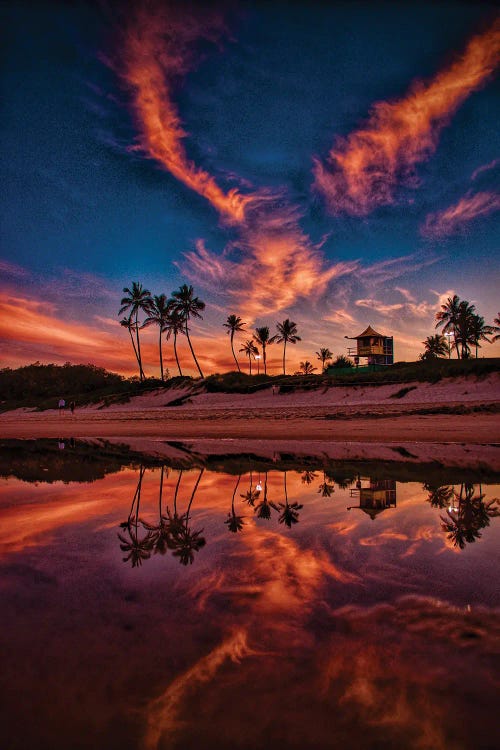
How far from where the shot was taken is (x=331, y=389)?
31484mm

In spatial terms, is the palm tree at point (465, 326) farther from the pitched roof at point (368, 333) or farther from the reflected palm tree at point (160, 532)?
the reflected palm tree at point (160, 532)

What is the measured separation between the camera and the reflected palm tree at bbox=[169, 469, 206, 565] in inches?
100

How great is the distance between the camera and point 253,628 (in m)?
1.65

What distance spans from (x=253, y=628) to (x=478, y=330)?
241ft

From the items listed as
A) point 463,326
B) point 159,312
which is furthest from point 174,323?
point 463,326

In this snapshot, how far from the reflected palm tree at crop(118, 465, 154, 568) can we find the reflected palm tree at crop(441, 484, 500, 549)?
1990 mm

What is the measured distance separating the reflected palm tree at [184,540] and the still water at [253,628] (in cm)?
2

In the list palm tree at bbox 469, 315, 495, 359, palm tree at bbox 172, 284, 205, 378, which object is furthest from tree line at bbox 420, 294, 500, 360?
palm tree at bbox 172, 284, 205, 378

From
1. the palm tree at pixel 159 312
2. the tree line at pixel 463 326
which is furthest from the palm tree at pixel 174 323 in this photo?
the tree line at pixel 463 326

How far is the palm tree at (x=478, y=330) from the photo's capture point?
64.6m

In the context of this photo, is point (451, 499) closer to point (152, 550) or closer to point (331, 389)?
point (152, 550)

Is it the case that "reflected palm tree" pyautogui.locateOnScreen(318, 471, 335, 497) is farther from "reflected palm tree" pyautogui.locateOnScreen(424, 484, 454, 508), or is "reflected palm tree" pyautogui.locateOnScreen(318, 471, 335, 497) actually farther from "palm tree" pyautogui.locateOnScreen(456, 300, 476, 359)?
"palm tree" pyautogui.locateOnScreen(456, 300, 476, 359)

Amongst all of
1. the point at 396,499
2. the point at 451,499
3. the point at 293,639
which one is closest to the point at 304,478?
the point at 396,499

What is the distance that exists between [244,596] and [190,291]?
6110 centimetres
